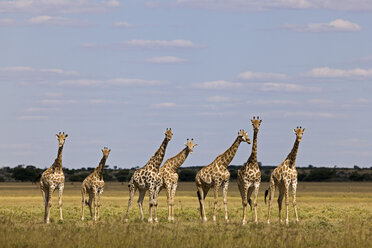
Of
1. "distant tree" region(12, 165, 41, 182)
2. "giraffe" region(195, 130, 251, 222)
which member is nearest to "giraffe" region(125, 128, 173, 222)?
"giraffe" region(195, 130, 251, 222)

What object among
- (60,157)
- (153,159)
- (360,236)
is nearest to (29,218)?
(60,157)

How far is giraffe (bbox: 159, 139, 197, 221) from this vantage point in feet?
106

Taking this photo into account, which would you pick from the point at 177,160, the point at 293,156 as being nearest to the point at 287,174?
the point at 293,156

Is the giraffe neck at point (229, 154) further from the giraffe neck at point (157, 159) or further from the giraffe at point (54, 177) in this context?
the giraffe at point (54, 177)

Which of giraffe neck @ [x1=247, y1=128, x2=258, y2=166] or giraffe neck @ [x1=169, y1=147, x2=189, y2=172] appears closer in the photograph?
giraffe neck @ [x1=247, y1=128, x2=258, y2=166]

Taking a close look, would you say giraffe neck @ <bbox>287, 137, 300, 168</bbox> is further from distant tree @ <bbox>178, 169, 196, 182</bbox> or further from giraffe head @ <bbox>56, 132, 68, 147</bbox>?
distant tree @ <bbox>178, 169, 196, 182</bbox>

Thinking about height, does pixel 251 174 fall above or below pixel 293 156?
below

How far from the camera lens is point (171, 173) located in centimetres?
3244

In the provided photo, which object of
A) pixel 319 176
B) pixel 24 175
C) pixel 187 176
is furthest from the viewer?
pixel 187 176

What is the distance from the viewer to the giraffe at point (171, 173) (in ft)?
106

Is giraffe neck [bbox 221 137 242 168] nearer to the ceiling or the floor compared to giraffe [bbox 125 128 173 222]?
nearer to the ceiling

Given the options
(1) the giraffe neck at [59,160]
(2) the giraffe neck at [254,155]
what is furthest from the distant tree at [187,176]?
(2) the giraffe neck at [254,155]

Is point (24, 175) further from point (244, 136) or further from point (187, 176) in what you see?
point (244, 136)

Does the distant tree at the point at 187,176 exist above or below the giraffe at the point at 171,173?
above
